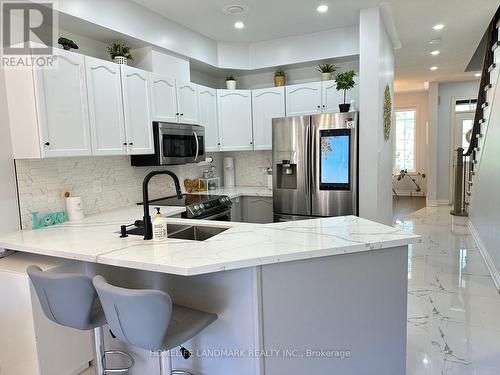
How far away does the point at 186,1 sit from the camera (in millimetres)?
3176

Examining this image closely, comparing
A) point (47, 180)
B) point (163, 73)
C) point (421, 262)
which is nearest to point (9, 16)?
point (47, 180)

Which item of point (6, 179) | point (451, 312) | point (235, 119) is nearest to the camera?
point (6, 179)

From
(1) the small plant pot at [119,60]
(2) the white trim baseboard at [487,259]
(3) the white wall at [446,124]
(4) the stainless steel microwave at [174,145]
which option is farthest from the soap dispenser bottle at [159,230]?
(3) the white wall at [446,124]

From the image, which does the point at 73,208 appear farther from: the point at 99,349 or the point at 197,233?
the point at 99,349

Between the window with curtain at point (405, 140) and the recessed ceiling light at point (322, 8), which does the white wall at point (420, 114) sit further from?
the recessed ceiling light at point (322, 8)

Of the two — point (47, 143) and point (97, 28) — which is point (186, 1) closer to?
point (97, 28)

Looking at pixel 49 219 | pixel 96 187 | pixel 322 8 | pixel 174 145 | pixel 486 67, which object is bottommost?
pixel 49 219

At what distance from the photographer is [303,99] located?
4246mm

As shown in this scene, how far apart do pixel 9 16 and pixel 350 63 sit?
3.50 metres

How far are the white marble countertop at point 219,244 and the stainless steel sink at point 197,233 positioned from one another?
0.17 feet

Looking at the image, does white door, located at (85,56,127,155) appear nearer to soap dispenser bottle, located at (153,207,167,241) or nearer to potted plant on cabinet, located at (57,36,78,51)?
potted plant on cabinet, located at (57,36,78,51)

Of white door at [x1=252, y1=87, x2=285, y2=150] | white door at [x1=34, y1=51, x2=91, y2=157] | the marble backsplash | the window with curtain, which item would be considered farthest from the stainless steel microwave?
the window with curtain

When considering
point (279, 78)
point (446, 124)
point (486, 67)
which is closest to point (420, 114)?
point (446, 124)

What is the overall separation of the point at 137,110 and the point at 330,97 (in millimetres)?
2235
